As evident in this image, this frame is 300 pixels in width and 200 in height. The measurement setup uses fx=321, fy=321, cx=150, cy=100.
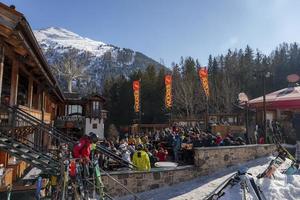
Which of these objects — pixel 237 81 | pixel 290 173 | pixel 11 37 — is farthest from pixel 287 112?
pixel 237 81

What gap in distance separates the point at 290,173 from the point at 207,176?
3283 mm

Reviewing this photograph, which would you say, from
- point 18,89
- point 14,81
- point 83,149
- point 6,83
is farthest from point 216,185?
point 6,83

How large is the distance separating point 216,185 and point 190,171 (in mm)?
1435

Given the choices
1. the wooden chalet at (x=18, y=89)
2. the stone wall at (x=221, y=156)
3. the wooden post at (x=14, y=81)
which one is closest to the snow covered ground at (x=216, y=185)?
the stone wall at (x=221, y=156)

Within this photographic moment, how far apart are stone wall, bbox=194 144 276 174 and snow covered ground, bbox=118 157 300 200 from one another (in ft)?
1.13

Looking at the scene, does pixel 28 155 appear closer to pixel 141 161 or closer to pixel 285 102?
pixel 141 161

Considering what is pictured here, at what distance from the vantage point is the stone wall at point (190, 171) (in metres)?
11.7

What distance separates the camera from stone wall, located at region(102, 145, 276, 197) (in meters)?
11.7

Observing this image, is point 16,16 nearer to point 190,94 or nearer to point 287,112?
point 287,112

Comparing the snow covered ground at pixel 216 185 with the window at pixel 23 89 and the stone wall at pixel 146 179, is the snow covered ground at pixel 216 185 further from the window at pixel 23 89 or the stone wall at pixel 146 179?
the window at pixel 23 89

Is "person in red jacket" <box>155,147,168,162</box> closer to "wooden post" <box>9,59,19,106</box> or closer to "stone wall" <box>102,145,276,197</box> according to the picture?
"stone wall" <box>102,145,276,197</box>

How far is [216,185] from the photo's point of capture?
12086 millimetres

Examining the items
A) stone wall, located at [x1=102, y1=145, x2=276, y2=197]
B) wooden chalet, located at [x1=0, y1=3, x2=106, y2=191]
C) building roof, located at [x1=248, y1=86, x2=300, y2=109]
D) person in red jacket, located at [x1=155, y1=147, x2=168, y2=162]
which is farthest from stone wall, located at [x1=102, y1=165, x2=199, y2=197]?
building roof, located at [x1=248, y1=86, x2=300, y2=109]

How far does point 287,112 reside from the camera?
2444 cm
